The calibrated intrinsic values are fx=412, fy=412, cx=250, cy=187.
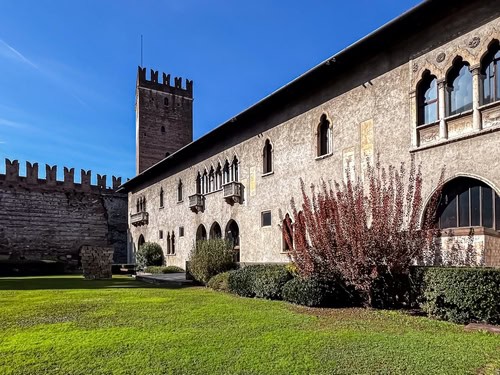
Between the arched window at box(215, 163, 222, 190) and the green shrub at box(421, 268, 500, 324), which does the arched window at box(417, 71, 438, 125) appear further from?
the arched window at box(215, 163, 222, 190)

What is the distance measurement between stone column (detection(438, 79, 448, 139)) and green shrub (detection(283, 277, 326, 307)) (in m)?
5.32

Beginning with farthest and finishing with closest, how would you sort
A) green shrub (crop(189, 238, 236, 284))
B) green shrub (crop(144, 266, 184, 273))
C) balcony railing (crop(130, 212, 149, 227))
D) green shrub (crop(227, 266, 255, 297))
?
1. balcony railing (crop(130, 212, 149, 227))
2. green shrub (crop(144, 266, 184, 273))
3. green shrub (crop(189, 238, 236, 284))
4. green shrub (crop(227, 266, 255, 297))

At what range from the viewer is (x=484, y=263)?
9.46 metres

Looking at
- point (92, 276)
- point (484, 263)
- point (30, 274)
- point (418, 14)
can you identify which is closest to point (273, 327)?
point (484, 263)

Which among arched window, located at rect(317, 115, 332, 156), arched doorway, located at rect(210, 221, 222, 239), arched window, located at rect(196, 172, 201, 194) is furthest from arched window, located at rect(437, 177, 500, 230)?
arched window, located at rect(196, 172, 201, 194)

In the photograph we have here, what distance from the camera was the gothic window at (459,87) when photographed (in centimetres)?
1102

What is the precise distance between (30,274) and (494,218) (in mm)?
28370

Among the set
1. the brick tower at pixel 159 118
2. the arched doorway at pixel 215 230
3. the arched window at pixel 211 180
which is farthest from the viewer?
the brick tower at pixel 159 118

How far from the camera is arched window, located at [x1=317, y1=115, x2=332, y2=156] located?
1591 cm

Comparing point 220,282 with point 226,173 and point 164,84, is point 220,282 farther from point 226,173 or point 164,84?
point 164,84

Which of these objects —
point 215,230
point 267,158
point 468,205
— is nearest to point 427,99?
point 468,205

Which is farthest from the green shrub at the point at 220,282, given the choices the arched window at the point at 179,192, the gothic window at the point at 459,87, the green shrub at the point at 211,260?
the arched window at the point at 179,192

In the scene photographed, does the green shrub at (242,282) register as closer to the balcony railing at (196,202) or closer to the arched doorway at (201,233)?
the balcony railing at (196,202)

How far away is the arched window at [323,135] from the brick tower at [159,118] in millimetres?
28000
